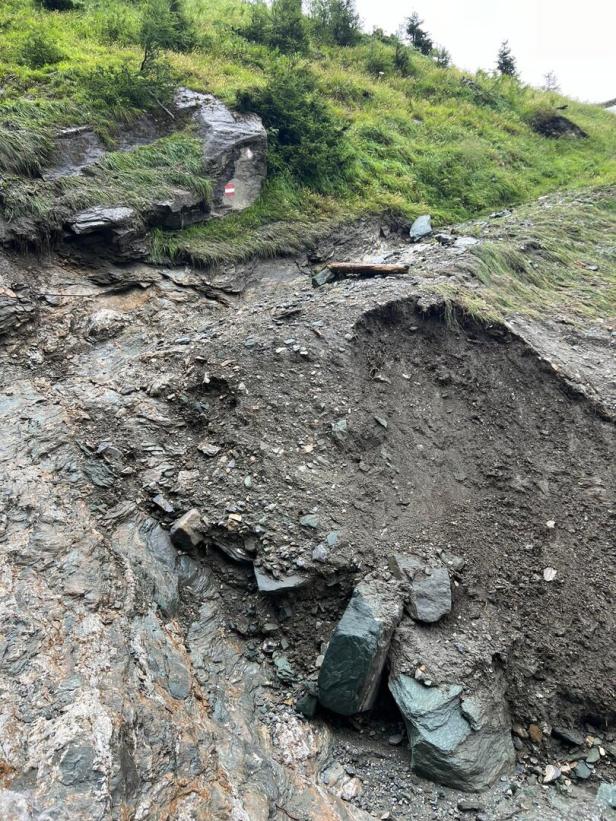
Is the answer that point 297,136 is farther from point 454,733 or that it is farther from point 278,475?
point 454,733

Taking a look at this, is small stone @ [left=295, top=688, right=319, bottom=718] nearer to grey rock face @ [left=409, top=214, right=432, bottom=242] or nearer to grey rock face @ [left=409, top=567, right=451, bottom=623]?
grey rock face @ [left=409, top=567, right=451, bottom=623]

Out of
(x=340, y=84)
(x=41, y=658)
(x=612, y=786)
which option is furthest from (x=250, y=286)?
(x=340, y=84)

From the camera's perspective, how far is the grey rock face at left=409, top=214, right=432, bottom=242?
35.2ft

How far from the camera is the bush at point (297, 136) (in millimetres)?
10711

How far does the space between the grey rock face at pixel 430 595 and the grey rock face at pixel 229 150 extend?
7.14m

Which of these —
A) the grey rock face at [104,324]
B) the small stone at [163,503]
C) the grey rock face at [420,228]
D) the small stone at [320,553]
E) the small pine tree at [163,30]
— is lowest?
the small stone at [163,503]

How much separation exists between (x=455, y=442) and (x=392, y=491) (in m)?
1.17

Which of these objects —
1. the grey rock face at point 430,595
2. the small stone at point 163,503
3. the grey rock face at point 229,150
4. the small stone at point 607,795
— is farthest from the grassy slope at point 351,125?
the small stone at point 607,795

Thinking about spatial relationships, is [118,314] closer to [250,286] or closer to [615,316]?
[250,286]

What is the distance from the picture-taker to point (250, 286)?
8883 millimetres

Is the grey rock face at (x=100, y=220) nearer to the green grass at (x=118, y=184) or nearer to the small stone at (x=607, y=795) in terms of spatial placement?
the green grass at (x=118, y=184)

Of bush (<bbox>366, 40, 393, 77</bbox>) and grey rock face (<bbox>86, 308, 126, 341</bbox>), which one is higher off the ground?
bush (<bbox>366, 40, 393, 77</bbox>)

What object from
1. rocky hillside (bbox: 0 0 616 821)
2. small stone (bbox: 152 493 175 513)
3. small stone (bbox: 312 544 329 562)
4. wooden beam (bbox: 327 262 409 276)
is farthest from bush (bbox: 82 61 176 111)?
small stone (bbox: 312 544 329 562)

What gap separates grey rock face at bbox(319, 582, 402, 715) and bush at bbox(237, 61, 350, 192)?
8.71 meters
